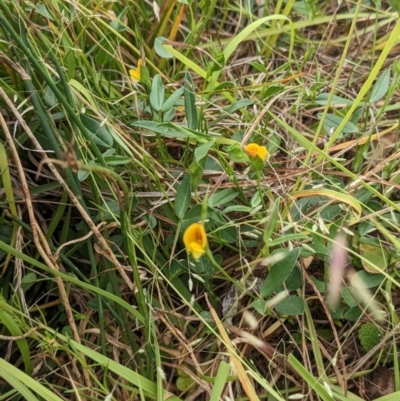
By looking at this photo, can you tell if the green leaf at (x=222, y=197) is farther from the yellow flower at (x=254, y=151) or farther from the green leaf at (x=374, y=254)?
the green leaf at (x=374, y=254)

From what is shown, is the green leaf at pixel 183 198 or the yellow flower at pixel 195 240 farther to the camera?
the green leaf at pixel 183 198

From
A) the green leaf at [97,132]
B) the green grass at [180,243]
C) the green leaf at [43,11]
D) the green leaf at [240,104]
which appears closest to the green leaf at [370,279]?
the green grass at [180,243]

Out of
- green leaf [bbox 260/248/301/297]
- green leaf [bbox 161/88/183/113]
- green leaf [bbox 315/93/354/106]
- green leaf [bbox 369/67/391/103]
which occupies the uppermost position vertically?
green leaf [bbox 161/88/183/113]

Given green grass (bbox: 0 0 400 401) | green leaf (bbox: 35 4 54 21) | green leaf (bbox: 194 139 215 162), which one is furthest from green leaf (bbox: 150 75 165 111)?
green leaf (bbox: 35 4 54 21)

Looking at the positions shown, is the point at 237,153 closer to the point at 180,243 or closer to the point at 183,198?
the point at 183,198

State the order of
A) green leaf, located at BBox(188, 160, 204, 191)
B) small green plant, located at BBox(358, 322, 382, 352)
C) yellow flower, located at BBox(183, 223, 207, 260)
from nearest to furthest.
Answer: yellow flower, located at BBox(183, 223, 207, 260) < green leaf, located at BBox(188, 160, 204, 191) < small green plant, located at BBox(358, 322, 382, 352)

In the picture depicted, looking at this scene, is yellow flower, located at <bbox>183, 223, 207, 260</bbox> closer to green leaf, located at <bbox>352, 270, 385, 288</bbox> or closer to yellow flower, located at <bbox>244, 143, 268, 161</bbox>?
yellow flower, located at <bbox>244, 143, 268, 161</bbox>

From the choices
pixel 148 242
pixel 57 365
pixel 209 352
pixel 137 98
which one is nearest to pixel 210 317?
pixel 209 352
